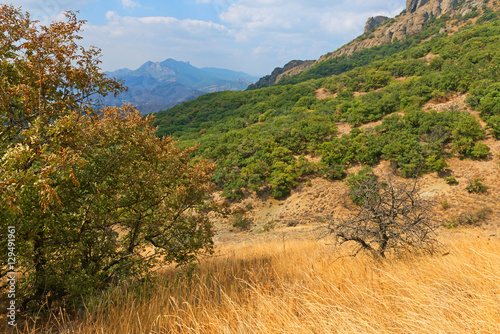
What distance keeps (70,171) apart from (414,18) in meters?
92.7

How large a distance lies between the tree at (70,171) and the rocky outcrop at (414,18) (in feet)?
266

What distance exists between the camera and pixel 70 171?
6.84 feet

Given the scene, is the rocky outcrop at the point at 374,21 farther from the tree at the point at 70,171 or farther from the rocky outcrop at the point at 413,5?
the tree at the point at 70,171

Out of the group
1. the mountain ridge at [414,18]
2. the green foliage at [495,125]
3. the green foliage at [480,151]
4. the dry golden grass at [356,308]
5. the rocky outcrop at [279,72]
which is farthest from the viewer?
the rocky outcrop at [279,72]

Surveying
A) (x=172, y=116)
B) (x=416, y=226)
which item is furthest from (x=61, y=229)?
(x=172, y=116)

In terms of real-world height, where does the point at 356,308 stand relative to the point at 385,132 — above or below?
below

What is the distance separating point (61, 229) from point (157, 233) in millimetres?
1684

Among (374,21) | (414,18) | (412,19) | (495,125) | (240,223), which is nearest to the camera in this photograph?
(495,125)

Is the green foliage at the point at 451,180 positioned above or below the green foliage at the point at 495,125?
below

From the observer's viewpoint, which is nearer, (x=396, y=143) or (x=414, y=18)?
(x=396, y=143)

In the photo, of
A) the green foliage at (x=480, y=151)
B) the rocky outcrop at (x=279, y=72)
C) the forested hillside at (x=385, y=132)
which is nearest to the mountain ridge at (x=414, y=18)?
the rocky outcrop at (x=279, y=72)

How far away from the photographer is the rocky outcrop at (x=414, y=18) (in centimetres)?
5955

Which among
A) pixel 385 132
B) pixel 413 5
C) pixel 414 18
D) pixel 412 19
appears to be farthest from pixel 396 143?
pixel 413 5

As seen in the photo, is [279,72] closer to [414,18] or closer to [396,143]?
[414,18]
